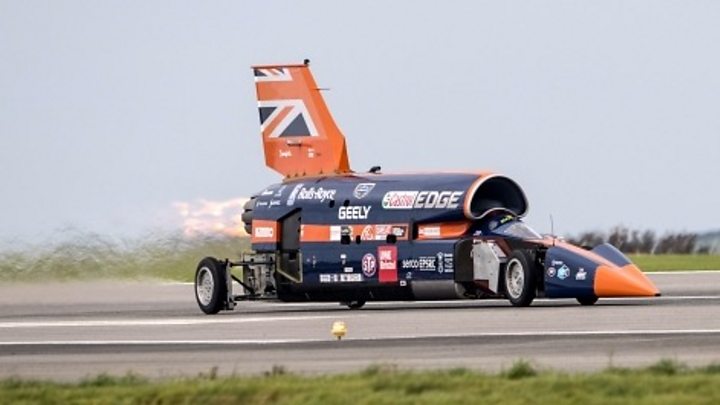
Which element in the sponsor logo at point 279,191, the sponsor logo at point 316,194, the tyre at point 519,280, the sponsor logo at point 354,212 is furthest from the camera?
the sponsor logo at point 279,191

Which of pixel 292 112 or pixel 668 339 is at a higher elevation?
pixel 292 112

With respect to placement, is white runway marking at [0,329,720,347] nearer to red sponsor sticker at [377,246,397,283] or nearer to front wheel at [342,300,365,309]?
red sponsor sticker at [377,246,397,283]

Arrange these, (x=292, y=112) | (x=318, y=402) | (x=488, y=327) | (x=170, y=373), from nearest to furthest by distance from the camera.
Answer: (x=318, y=402)
(x=170, y=373)
(x=488, y=327)
(x=292, y=112)

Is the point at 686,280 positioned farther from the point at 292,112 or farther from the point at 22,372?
the point at 22,372

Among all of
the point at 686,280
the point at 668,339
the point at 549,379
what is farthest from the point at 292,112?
the point at 549,379

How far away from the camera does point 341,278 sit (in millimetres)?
40031

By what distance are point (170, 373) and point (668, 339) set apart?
6.94 metres

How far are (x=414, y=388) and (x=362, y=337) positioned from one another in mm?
9436

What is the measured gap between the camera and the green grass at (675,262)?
202 ft

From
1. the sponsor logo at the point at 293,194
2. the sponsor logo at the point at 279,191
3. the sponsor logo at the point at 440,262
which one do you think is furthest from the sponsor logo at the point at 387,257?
the sponsor logo at the point at 279,191

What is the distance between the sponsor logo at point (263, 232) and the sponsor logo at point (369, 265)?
277 centimetres

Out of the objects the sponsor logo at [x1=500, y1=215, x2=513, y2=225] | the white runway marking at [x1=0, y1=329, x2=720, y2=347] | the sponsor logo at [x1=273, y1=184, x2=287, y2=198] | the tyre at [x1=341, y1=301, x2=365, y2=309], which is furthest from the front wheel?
the white runway marking at [x1=0, y1=329, x2=720, y2=347]

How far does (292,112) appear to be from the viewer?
144 ft

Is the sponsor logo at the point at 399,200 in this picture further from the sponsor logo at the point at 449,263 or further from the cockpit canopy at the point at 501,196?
the sponsor logo at the point at 449,263
